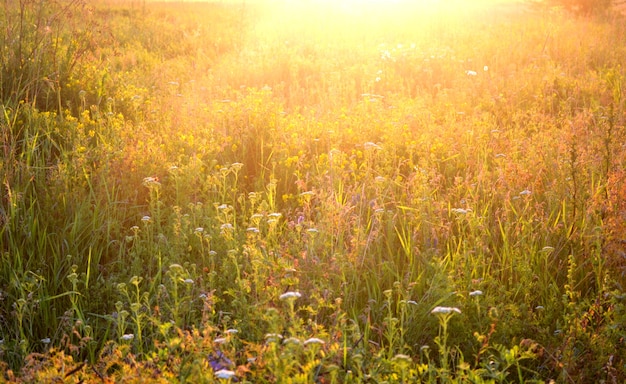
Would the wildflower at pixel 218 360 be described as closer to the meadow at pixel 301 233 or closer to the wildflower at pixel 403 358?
the meadow at pixel 301 233

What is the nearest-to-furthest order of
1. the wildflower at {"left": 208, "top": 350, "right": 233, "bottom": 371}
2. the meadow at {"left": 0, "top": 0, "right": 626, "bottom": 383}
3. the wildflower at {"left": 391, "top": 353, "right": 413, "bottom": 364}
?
the wildflower at {"left": 391, "top": 353, "right": 413, "bottom": 364}
the wildflower at {"left": 208, "top": 350, "right": 233, "bottom": 371}
the meadow at {"left": 0, "top": 0, "right": 626, "bottom": 383}

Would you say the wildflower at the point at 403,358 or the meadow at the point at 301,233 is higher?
A: the wildflower at the point at 403,358

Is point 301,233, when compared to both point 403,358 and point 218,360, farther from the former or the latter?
point 403,358

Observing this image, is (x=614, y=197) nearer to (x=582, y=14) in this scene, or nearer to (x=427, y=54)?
(x=427, y=54)

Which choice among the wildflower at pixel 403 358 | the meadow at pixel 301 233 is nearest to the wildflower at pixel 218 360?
the meadow at pixel 301 233

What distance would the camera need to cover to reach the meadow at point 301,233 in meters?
2.54

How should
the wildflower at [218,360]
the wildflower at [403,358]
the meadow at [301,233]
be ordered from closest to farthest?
the wildflower at [403,358], the wildflower at [218,360], the meadow at [301,233]

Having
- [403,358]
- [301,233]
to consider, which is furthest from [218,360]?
[301,233]

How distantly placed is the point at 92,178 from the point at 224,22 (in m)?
12.4

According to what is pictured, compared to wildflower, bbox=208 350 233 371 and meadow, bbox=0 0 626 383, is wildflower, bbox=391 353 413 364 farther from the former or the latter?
wildflower, bbox=208 350 233 371

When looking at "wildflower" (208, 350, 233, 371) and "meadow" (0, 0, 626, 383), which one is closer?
"wildflower" (208, 350, 233, 371)

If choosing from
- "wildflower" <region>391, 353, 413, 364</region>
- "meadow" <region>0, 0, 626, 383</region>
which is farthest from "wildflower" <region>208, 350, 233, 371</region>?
"wildflower" <region>391, 353, 413, 364</region>

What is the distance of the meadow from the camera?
8.32ft

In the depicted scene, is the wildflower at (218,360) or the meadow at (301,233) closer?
the wildflower at (218,360)
